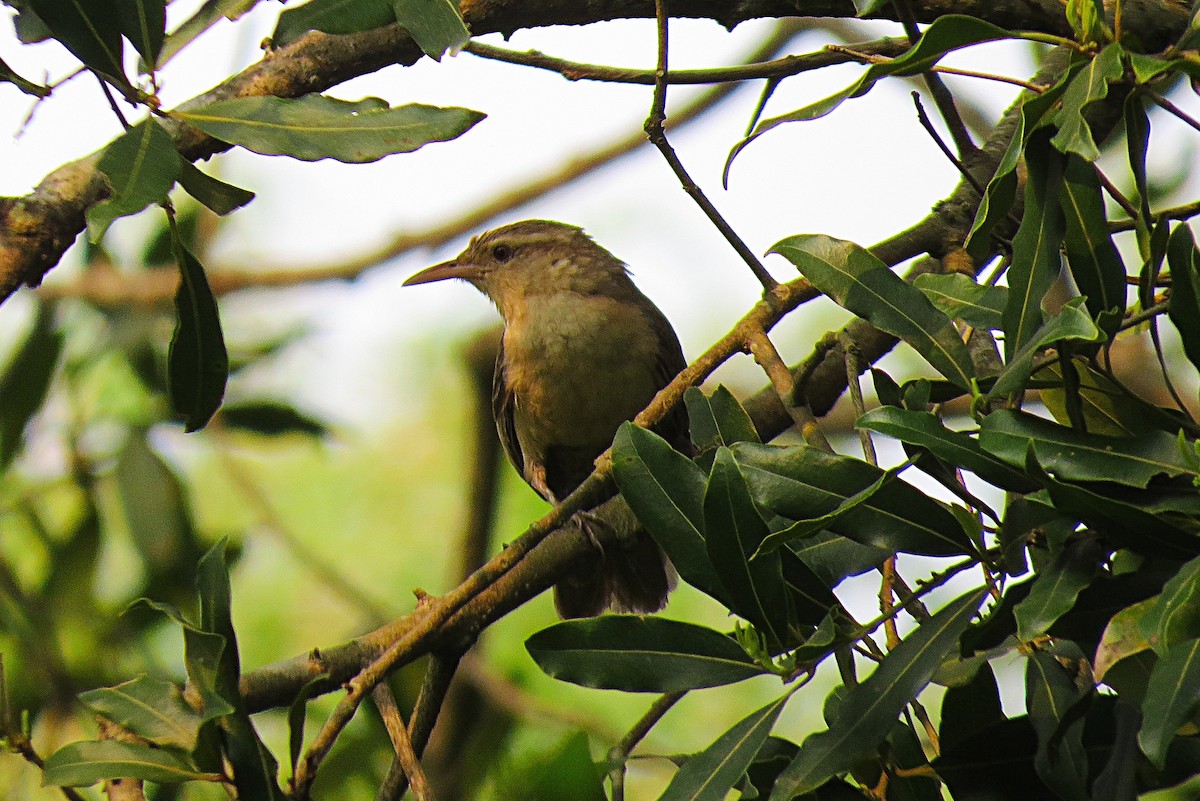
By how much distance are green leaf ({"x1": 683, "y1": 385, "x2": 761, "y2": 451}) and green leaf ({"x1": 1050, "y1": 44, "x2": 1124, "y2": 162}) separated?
0.79m

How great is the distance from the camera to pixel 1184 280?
176cm

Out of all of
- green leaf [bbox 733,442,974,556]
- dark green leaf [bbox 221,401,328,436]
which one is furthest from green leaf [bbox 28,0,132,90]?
dark green leaf [bbox 221,401,328,436]

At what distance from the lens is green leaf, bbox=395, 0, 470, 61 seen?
2.14m

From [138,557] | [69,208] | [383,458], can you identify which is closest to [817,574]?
[69,208]

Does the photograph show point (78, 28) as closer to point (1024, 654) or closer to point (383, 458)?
point (1024, 654)

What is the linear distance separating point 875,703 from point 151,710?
1.28 m

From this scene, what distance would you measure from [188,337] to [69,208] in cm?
46

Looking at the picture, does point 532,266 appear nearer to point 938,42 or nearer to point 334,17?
point 334,17

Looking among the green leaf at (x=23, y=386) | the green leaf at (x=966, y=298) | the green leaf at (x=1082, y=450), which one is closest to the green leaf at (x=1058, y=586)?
the green leaf at (x=1082, y=450)

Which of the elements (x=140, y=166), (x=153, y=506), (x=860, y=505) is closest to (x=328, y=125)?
(x=140, y=166)

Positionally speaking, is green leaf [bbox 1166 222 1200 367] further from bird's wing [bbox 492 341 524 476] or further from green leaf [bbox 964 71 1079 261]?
bird's wing [bbox 492 341 524 476]

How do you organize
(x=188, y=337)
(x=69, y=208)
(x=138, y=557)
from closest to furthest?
(x=188, y=337), (x=69, y=208), (x=138, y=557)

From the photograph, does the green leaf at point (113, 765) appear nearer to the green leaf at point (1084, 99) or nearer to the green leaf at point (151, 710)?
the green leaf at point (151, 710)

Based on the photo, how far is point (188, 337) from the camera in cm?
250
